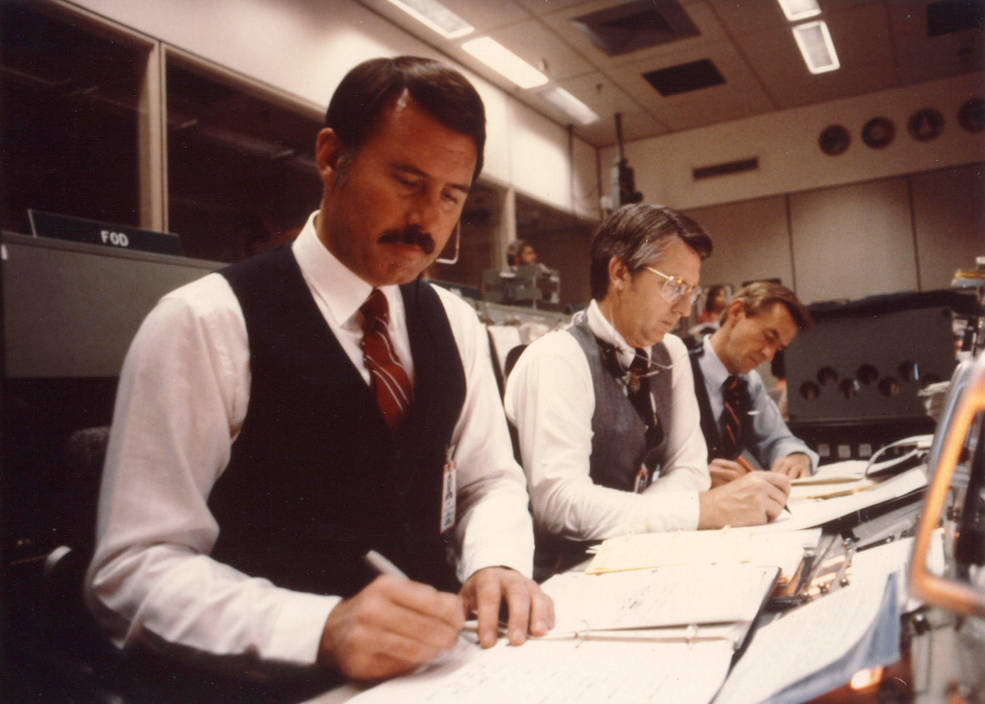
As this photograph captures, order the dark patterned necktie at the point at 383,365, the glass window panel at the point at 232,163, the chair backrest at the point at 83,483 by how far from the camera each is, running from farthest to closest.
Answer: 1. the glass window panel at the point at 232,163
2. the dark patterned necktie at the point at 383,365
3. the chair backrest at the point at 83,483

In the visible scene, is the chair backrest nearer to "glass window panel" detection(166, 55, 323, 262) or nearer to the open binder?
the open binder

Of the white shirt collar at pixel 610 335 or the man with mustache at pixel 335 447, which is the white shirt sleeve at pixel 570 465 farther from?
the man with mustache at pixel 335 447

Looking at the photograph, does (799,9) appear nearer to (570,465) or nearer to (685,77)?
(685,77)

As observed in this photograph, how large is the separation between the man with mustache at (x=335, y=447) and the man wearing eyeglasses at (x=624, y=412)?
0.84 ft

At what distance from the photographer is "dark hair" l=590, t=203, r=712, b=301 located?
5.21 ft

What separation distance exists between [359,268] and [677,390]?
1.00m

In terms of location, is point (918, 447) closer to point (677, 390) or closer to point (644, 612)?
point (677, 390)

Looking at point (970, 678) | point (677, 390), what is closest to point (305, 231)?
point (970, 678)

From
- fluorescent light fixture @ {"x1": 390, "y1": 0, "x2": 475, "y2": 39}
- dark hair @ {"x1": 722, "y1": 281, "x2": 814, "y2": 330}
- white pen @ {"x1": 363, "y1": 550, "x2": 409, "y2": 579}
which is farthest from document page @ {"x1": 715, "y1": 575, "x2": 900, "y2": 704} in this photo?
fluorescent light fixture @ {"x1": 390, "y1": 0, "x2": 475, "y2": 39}

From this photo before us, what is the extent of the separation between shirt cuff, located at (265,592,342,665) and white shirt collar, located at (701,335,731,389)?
199cm

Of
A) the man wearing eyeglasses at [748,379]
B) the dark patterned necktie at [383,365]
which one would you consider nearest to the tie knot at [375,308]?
the dark patterned necktie at [383,365]

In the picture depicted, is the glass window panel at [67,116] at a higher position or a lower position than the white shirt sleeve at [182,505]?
higher

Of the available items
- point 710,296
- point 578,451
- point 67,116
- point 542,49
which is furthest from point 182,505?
point 710,296

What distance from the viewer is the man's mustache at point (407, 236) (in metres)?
0.91
